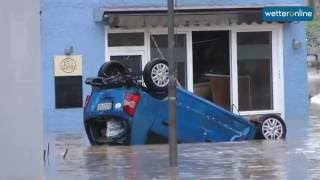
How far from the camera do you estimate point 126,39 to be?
2011 cm

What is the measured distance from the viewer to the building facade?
1981cm

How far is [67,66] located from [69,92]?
2.21ft

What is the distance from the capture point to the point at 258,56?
20766mm

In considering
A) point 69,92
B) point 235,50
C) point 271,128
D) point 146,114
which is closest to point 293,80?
point 235,50

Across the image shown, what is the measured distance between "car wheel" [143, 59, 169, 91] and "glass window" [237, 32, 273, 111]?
281 inches

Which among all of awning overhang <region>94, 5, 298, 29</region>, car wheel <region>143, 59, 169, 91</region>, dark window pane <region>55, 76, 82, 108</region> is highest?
awning overhang <region>94, 5, 298, 29</region>

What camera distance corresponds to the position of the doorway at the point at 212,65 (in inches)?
808

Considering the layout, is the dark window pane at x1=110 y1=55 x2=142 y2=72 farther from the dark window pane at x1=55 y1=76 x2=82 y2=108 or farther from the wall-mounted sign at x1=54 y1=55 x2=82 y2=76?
the dark window pane at x1=55 y1=76 x2=82 y2=108

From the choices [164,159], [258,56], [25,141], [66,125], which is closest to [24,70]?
[25,141]

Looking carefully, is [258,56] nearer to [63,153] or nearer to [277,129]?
[277,129]

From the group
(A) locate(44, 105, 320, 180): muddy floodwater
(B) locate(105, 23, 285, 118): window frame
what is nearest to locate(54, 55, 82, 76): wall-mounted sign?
(B) locate(105, 23, 285, 118): window frame

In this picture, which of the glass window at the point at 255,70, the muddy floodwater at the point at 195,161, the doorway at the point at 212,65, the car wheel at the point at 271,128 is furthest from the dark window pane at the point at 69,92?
the car wheel at the point at 271,128

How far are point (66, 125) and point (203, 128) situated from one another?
6.38m

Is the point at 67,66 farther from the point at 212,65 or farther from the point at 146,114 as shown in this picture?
the point at 146,114
